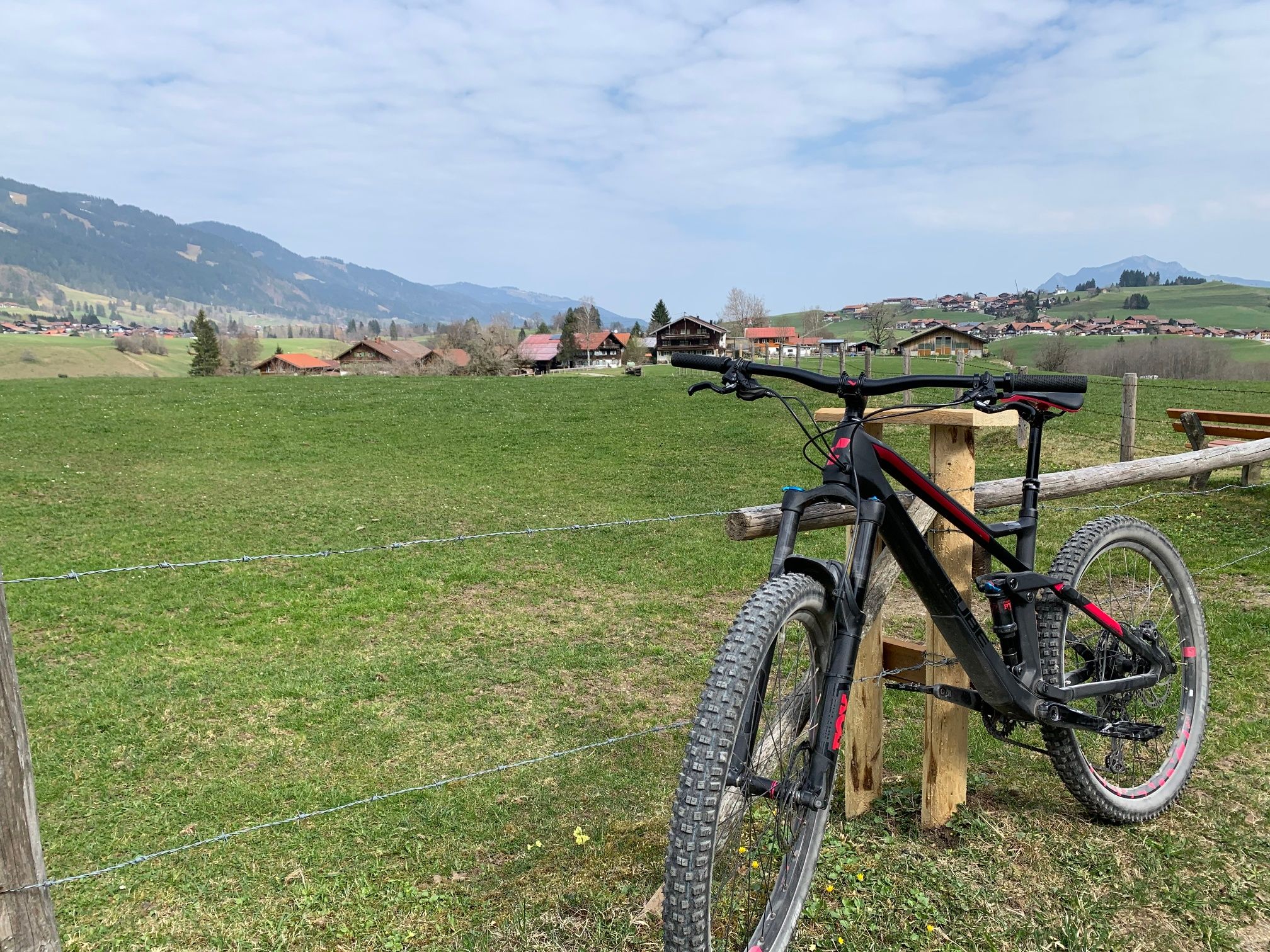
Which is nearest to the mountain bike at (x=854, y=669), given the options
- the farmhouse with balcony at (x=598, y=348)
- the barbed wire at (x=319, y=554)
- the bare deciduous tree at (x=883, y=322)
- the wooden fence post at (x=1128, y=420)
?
the barbed wire at (x=319, y=554)

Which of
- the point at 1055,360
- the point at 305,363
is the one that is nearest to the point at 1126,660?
the point at 1055,360

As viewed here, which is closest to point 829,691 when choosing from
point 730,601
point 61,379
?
point 730,601

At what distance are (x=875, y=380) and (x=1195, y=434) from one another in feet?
33.8

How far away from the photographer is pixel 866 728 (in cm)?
346

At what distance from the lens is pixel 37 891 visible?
84.1 inches

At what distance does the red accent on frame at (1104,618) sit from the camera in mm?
3197

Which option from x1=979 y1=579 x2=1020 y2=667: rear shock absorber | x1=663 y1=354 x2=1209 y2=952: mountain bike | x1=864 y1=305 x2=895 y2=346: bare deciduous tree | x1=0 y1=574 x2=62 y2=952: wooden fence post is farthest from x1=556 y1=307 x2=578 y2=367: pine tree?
x1=0 y1=574 x2=62 y2=952: wooden fence post

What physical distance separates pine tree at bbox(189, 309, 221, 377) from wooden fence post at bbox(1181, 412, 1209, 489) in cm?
5262

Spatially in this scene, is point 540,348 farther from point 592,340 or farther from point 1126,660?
point 1126,660

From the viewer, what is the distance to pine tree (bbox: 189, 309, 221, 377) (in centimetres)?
5106

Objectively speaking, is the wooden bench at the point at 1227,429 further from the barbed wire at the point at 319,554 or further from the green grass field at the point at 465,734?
the barbed wire at the point at 319,554

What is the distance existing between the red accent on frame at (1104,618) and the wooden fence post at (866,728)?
802mm

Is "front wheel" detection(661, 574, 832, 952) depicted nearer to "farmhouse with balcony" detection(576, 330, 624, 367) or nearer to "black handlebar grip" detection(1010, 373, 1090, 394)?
"black handlebar grip" detection(1010, 373, 1090, 394)

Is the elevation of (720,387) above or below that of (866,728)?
above
